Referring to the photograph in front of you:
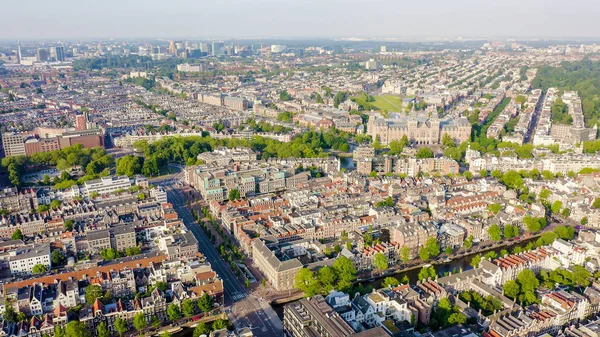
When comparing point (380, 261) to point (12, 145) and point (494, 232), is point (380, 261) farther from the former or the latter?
point (12, 145)

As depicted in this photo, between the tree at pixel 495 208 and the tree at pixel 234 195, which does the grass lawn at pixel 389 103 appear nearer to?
the tree at pixel 495 208

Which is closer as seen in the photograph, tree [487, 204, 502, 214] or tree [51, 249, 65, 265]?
tree [51, 249, 65, 265]

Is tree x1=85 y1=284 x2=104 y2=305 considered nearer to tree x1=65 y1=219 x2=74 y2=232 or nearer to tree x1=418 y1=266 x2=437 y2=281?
tree x1=65 y1=219 x2=74 y2=232

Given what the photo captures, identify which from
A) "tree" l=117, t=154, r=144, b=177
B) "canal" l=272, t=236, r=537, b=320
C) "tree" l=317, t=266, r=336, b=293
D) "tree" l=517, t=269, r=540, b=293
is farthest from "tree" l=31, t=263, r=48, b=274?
"tree" l=517, t=269, r=540, b=293

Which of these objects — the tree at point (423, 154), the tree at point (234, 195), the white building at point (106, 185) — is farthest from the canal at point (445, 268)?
the white building at point (106, 185)

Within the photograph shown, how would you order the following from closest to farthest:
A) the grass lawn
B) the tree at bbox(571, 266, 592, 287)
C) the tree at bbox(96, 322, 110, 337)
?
the tree at bbox(96, 322, 110, 337) → the tree at bbox(571, 266, 592, 287) → the grass lawn

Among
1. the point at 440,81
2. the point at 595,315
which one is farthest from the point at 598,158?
the point at 440,81
